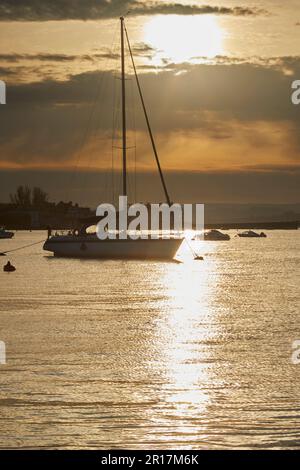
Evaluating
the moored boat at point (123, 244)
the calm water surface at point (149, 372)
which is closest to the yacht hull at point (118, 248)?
the moored boat at point (123, 244)

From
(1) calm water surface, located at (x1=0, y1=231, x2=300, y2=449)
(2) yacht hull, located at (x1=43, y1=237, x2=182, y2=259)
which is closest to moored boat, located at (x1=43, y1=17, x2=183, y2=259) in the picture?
(2) yacht hull, located at (x1=43, y1=237, x2=182, y2=259)

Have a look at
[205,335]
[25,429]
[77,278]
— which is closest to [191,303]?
[205,335]

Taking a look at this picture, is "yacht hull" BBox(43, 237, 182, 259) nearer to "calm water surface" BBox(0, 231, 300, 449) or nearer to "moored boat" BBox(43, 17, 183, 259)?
"moored boat" BBox(43, 17, 183, 259)

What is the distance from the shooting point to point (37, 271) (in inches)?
2879

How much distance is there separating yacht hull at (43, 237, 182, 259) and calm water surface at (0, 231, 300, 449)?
26.6 metres

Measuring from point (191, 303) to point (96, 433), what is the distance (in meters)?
28.5

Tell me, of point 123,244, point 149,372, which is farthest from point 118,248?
point 149,372

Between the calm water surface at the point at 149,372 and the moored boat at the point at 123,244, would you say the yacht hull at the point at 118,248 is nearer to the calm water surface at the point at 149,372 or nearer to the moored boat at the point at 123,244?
the moored boat at the point at 123,244

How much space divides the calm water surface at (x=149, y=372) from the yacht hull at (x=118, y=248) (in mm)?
26584

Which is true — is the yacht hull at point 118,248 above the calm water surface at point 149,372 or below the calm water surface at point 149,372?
above

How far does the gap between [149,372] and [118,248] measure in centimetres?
5260

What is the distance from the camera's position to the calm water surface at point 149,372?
51.8ft

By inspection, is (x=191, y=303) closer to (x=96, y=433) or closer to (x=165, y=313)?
(x=165, y=313)

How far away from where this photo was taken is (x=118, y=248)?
7469 cm
